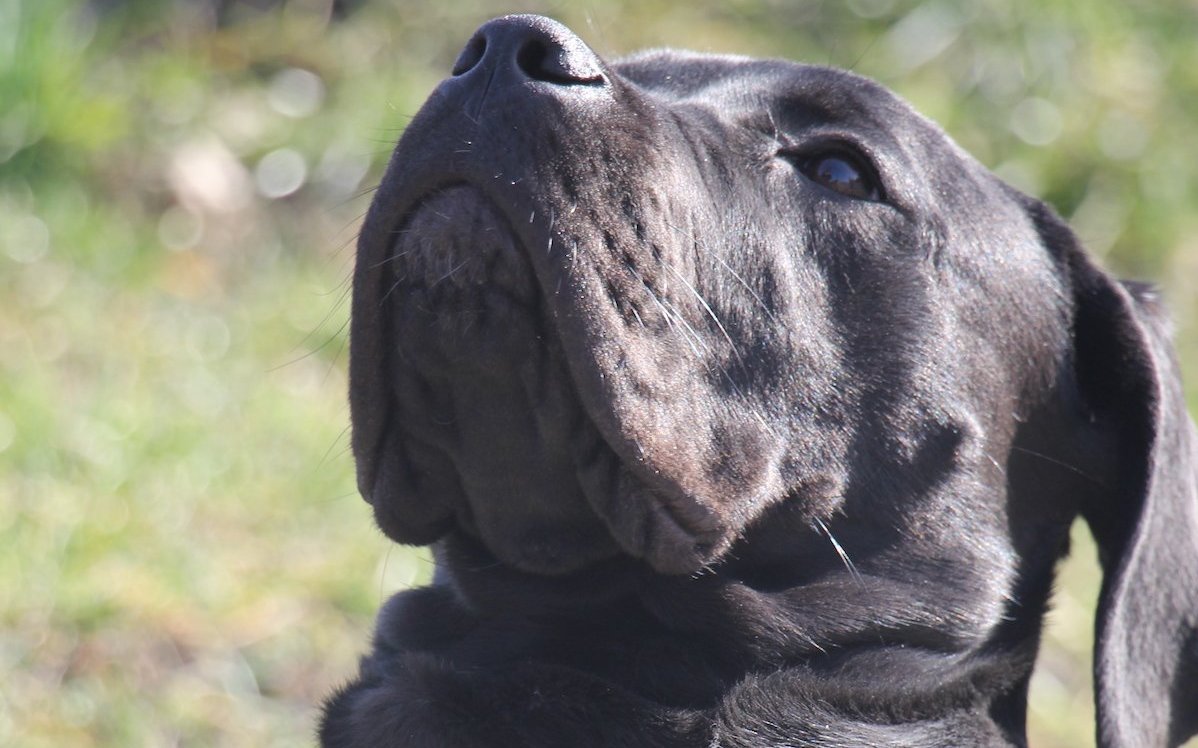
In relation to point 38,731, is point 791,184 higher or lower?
higher

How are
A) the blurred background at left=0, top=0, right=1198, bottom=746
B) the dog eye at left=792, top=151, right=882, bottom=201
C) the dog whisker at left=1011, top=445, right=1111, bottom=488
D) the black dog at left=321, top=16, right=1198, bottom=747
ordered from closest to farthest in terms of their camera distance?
1. the black dog at left=321, top=16, right=1198, bottom=747
2. the dog eye at left=792, top=151, right=882, bottom=201
3. the dog whisker at left=1011, top=445, right=1111, bottom=488
4. the blurred background at left=0, top=0, right=1198, bottom=746

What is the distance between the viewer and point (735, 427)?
2750mm

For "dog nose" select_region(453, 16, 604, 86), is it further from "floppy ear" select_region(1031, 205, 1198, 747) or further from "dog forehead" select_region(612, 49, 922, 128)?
"floppy ear" select_region(1031, 205, 1198, 747)

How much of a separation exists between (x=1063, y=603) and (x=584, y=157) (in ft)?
11.8

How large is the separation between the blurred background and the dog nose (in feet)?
2.37

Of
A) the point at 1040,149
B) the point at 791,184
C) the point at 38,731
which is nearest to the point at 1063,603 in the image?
the point at 1040,149

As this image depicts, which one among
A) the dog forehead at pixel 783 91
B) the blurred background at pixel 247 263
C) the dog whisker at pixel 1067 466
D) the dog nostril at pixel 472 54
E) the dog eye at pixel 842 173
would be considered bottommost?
the blurred background at pixel 247 263

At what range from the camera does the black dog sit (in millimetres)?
2590

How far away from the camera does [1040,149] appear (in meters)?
7.34

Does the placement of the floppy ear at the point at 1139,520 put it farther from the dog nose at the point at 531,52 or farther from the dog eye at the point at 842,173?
the dog nose at the point at 531,52

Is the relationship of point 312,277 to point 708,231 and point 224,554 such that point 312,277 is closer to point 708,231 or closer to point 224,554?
point 224,554

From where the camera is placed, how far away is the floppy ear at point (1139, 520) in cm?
299

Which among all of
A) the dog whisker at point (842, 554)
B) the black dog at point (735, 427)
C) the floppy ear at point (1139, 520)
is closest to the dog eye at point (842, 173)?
the black dog at point (735, 427)

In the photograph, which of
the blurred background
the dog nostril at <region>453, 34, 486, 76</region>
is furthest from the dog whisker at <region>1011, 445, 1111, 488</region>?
the dog nostril at <region>453, 34, 486, 76</region>
